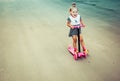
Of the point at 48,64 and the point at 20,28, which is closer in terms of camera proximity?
the point at 48,64

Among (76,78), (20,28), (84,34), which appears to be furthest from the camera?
(20,28)

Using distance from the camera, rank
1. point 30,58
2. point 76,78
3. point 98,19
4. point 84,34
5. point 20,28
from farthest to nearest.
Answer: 1. point 98,19
2. point 20,28
3. point 84,34
4. point 30,58
5. point 76,78

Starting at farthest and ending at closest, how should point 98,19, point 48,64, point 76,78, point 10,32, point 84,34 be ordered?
point 98,19
point 10,32
point 84,34
point 48,64
point 76,78

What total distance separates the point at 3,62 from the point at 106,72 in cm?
326

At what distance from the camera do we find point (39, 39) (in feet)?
29.0

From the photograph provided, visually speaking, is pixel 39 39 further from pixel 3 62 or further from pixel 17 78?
pixel 17 78

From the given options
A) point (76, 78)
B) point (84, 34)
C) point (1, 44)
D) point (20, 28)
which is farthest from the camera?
point (20, 28)

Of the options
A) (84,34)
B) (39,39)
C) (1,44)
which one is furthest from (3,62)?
(84,34)

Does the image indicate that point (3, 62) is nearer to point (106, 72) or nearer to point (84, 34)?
point (106, 72)

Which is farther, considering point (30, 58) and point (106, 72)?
point (30, 58)

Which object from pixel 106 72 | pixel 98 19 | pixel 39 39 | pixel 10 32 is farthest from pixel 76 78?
pixel 98 19

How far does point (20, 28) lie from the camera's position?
10930 millimetres

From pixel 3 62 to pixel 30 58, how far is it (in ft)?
2.86

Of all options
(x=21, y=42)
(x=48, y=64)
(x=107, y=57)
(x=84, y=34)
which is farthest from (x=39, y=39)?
(x=107, y=57)
